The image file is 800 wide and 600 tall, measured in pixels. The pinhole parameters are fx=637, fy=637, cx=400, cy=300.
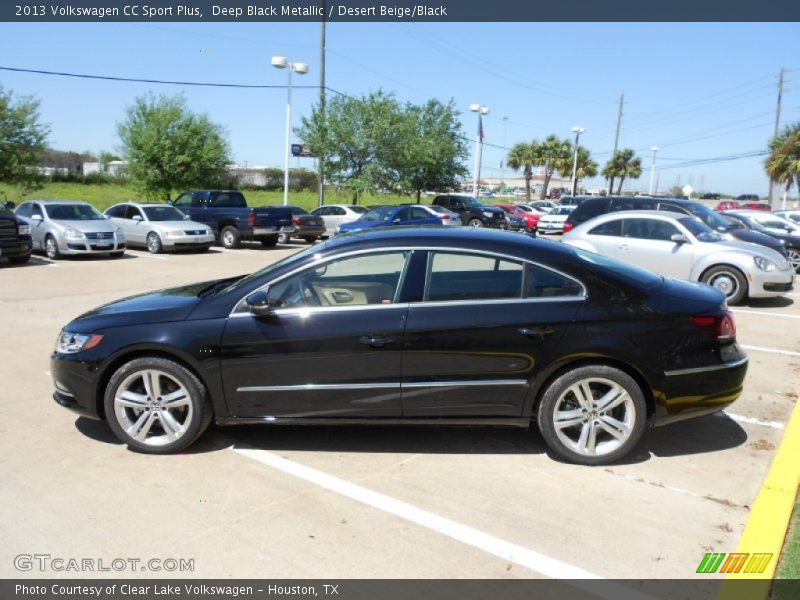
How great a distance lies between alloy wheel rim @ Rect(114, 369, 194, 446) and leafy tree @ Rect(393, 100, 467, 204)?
1099 inches

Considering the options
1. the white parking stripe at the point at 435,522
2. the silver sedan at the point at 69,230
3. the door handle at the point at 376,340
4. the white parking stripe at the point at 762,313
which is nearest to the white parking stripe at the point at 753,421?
the white parking stripe at the point at 435,522

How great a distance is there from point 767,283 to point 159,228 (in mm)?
15543

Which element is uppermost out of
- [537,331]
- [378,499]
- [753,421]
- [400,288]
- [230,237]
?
[400,288]

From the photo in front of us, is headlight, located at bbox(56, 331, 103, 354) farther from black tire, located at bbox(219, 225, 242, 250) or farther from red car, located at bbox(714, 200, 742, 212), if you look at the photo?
red car, located at bbox(714, 200, 742, 212)

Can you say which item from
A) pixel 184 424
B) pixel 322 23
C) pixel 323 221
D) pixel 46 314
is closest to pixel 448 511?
pixel 184 424

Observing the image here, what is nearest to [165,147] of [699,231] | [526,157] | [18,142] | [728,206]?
[18,142]

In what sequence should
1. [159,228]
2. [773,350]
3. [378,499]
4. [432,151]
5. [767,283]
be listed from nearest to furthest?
[378,499]
[773,350]
[767,283]
[159,228]
[432,151]

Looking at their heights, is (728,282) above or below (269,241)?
above

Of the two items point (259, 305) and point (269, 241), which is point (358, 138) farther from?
point (259, 305)

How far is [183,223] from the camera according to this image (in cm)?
1919

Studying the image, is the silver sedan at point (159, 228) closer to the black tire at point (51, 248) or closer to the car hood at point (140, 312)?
the black tire at point (51, 248)

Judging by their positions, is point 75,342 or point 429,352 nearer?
point 429,352

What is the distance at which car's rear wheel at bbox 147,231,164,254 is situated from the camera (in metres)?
18.8

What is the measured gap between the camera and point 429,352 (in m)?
4.23
